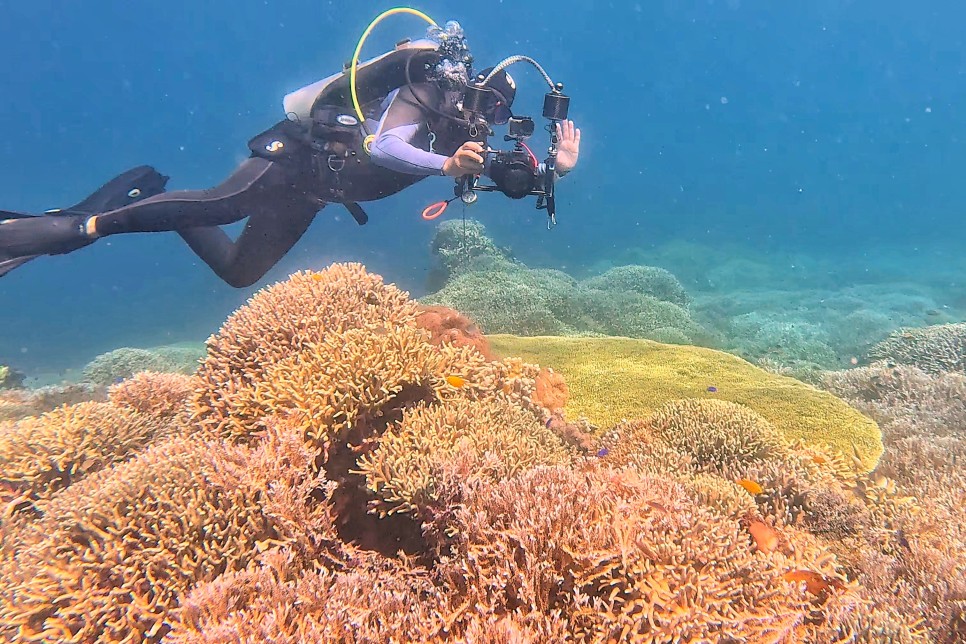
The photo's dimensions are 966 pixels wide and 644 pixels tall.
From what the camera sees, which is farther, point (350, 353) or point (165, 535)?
point (350, 353)

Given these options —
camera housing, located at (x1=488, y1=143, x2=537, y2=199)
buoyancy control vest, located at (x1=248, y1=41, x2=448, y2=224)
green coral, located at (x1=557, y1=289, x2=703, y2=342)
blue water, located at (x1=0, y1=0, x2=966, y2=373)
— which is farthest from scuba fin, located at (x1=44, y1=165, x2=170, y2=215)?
blue water, located at (x1=0, y1=0, x2=966, y2=373)

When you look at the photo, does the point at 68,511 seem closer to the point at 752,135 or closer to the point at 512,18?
the point at 512,18

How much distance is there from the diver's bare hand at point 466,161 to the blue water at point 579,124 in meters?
23.1

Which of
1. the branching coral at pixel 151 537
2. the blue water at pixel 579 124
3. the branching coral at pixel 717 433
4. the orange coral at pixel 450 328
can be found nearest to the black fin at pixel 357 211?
the orange coral at pixel 450 328

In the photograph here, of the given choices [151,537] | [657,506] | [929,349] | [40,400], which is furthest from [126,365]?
[929,349]

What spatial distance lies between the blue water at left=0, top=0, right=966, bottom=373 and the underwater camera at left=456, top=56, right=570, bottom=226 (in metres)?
22.3

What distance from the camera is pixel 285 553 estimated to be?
2502 millimetres

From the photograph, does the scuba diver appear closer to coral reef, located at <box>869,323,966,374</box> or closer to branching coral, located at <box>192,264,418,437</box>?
branching coral, located at <box>192,264,418,437</box>

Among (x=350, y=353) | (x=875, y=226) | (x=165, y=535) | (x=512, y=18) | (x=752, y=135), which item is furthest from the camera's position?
(x=752, y=135)

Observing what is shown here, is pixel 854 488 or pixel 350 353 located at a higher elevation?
pixel 350 353

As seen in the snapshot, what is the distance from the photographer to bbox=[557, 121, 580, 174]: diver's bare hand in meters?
5.55

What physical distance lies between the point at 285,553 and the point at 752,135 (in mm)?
151145

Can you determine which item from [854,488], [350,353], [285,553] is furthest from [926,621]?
[350,353]

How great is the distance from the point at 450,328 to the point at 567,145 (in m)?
2.51
